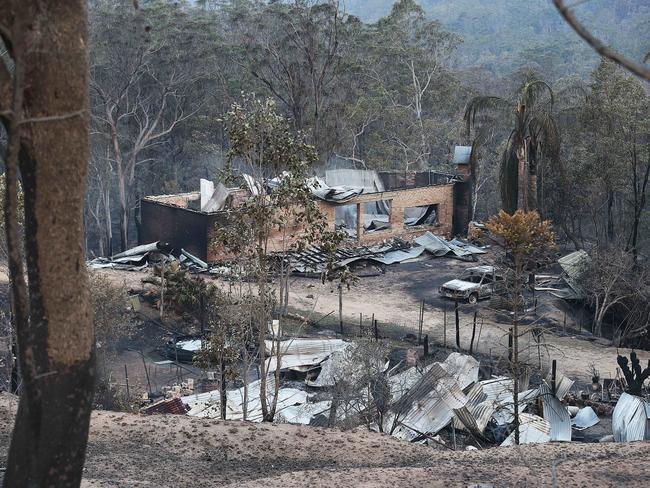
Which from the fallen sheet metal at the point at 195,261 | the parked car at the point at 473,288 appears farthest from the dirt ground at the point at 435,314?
the fallen sheet metal at the point at 195,261

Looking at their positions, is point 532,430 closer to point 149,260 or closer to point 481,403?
point 481,403

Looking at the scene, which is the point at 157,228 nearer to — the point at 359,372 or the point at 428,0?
the point at 359,372

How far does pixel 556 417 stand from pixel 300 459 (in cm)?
706

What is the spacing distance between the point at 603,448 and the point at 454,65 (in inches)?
2351

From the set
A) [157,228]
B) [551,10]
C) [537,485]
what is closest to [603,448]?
[537,485]

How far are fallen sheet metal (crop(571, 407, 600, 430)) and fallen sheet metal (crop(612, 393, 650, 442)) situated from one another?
211 centimetres

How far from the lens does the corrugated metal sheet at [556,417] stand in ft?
44.7

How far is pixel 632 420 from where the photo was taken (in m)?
12.2

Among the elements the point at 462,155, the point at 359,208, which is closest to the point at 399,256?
the point at 359,208

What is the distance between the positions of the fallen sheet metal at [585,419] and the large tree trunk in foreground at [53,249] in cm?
1185

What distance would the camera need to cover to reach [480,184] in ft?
127

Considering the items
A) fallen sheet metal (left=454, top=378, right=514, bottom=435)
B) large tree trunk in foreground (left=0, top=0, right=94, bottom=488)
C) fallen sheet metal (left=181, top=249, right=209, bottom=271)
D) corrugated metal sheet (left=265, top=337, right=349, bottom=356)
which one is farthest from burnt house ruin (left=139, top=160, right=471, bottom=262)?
large tree trunk in foreground (left=0, top=0, right=94, bottom=488)

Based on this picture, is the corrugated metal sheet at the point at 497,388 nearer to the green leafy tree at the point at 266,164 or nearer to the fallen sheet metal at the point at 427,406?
the fallen sheet metal at the point at 427,406

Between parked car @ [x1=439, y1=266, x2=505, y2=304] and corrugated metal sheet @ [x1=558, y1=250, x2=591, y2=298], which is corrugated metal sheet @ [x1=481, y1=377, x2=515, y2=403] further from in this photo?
corrugated metal sheet @ [x1=558, y1=250, x2=591, y2=298]
